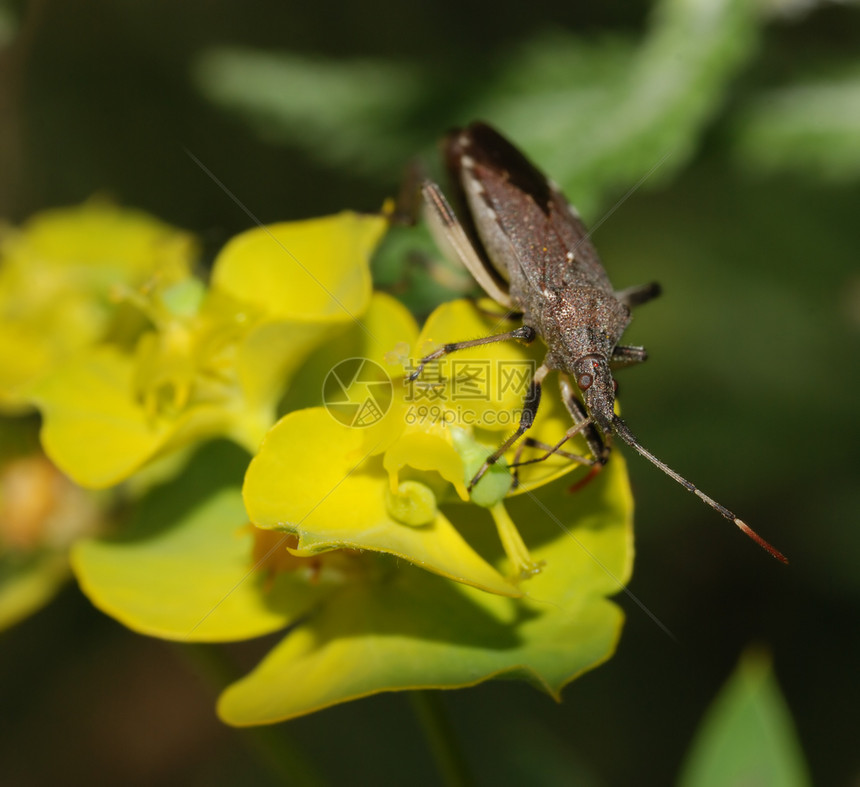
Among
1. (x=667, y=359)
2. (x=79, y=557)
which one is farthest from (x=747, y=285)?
(x=79, y=557)

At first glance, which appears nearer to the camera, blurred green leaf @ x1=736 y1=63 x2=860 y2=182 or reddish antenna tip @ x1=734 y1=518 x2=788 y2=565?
reddish antenna tip @ x1=734 y1=518 x2=788 y2=565

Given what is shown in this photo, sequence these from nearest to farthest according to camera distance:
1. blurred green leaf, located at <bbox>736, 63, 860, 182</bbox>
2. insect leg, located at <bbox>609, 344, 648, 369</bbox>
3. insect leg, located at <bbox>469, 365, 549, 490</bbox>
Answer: insect leg, located at <bbox>469, 365, 549, 490</bbox>
insect leg, located at <bbox>609, 344, 648, 369</bbox>
blurred green leaf, located at <bbox>736, 63, 860, 182</bbox>

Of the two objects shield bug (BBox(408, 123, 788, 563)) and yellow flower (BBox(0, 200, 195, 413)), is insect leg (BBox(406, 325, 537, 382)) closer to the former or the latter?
shield bug (BBox(408, 123, 788, 563))

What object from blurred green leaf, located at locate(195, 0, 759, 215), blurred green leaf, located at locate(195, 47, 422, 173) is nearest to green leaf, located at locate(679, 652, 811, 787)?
blurred green leaf, located at locate(195, 0, 759, 215)

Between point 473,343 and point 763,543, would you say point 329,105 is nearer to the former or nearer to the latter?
point 473,343

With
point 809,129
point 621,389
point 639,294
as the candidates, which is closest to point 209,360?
point 639,294

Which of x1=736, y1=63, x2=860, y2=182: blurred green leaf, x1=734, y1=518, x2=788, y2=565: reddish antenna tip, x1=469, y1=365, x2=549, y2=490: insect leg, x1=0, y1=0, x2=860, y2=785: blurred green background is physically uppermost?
x1=736, y1=63, x2=860, y2=182: blurred green leaf

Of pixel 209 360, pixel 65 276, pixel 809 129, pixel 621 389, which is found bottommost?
pixel 621 389
